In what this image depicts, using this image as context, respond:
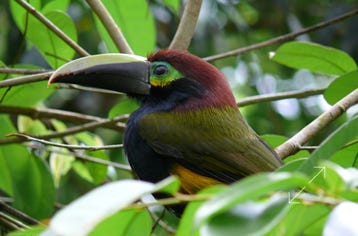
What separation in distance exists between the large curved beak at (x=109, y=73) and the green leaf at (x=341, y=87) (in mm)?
931

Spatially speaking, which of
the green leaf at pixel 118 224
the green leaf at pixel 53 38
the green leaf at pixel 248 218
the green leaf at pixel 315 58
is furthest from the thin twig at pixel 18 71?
the green leaf at pixel 248 218

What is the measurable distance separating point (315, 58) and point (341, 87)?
38 centimetres

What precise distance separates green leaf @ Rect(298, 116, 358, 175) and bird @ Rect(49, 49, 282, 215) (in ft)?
3.62

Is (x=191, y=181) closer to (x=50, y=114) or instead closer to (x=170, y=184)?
(x=50, y=114)

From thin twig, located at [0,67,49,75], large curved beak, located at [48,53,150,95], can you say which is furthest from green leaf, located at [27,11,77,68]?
large curved beak, located at [48,53,150,95]

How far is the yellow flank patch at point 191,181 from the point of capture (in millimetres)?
3393

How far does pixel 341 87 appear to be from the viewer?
3.44 m

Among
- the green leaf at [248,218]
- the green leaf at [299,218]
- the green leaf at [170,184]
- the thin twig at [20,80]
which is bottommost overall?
the green leaf at [299,218]

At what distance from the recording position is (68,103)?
6844mm

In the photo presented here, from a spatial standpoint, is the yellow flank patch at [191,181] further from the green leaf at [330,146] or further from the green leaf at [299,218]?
the green leaf at [299,218]

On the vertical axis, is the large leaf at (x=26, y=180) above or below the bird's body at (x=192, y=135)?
below

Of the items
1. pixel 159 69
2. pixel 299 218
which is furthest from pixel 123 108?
pixel 299 218

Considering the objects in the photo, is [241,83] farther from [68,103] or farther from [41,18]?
[41,18]

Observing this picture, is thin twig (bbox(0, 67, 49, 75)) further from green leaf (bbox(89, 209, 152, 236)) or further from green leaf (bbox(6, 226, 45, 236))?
green leaf (bbox(6, 226, 45, 236))
